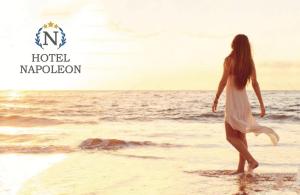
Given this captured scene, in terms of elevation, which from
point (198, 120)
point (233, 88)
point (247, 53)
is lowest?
point (198, 120)

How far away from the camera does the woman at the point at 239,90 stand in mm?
7875

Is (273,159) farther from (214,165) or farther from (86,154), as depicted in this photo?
(86,154)

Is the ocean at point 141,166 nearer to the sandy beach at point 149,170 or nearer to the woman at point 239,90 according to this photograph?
the sandy beach at point 149,170

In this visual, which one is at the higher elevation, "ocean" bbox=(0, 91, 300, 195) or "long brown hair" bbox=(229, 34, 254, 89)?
"long brown hair" bbox=(229, 34, 254, 89)

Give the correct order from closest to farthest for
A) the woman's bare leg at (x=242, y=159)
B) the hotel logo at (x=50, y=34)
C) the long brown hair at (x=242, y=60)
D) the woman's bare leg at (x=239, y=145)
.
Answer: the long brown hair at (x=242, y=60), the woman's bare leg at (x=239, y=145), the woman's bare leg at (x=242, y=159), the hotel logo at (x=50, y=34)

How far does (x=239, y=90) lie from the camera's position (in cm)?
799

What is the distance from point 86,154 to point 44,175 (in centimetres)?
280

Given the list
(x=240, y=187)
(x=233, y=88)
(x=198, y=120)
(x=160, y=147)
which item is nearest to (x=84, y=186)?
(x=240, y=187)

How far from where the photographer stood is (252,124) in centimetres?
805

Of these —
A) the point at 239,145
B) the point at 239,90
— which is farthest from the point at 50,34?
the point at 239,145

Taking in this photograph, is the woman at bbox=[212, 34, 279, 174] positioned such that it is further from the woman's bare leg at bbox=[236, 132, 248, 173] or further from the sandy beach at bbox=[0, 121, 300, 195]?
the sandy beach at bbox=[0, 121, 300, 195]

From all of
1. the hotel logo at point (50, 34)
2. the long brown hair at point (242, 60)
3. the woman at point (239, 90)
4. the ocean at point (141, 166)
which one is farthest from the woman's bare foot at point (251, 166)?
the hotel logo at point (50, 34)

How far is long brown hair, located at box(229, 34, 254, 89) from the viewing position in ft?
25.8

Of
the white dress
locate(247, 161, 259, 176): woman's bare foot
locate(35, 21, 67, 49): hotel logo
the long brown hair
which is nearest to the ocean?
locate(247, 161, 259, 176): woman's bare foot
